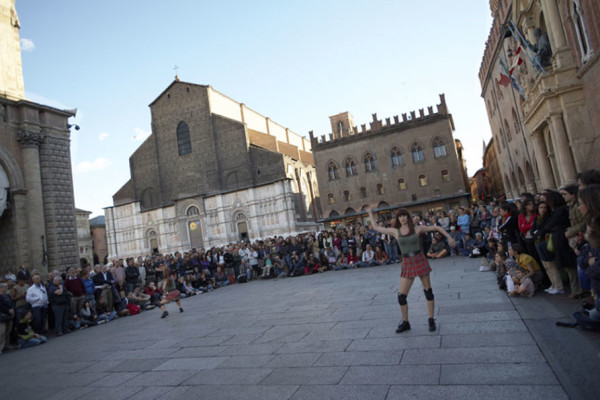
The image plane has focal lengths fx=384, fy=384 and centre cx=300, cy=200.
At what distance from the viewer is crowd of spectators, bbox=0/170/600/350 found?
19.3 feet

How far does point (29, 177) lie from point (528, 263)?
63.7 ft

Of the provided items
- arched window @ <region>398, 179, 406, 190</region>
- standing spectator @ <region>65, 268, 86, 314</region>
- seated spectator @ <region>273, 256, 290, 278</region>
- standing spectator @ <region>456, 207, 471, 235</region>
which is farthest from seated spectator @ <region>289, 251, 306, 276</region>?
arched window @ <region>398, 179, 406, 190</region>

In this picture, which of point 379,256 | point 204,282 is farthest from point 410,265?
point 204,282

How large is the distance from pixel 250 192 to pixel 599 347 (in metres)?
37.0

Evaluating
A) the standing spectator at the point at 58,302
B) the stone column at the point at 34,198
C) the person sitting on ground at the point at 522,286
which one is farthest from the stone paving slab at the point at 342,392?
the stone column at the point at 34,198

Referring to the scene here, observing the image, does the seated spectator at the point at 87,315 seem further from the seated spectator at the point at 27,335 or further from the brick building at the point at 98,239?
the brick building at the point at 98,239

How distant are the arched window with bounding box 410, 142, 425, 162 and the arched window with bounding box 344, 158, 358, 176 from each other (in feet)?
18.3

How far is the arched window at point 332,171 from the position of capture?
38188mm

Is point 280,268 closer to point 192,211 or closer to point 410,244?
point 410,244

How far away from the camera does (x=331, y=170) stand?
126ft

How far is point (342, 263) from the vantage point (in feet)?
52.2

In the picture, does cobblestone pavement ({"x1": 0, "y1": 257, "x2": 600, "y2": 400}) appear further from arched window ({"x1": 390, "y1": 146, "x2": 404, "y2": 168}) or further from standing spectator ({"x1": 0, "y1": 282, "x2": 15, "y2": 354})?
arched window ({"x1": 390, "y1": 146, "x2": 404, "y2": 168})

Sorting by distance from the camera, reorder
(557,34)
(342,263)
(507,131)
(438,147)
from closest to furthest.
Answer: (557,34) < (342,263) < (507,131) < (438,147)

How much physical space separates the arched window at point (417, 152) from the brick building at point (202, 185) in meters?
12.3
